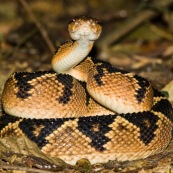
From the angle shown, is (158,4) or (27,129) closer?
(27,129)

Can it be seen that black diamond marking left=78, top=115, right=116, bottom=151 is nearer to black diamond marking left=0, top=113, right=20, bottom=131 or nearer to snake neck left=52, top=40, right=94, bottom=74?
black diamond marking left=0, top=113, right=20, bottom=131

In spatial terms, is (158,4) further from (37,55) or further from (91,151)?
(91,151)

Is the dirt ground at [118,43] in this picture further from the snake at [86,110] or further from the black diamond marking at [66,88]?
the black diamond marking at [66,88]

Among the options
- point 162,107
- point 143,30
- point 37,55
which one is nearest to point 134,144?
point 162,107

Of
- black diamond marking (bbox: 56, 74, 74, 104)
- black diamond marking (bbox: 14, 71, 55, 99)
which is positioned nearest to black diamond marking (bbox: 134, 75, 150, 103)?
black diamond marking (bbox: 56, 74, 74, 104)

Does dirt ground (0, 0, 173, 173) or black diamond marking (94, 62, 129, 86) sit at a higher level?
dirt ground (0, 0, 173, 173)

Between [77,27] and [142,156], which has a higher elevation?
[77,27]

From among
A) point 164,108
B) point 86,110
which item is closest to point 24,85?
point 86,110
